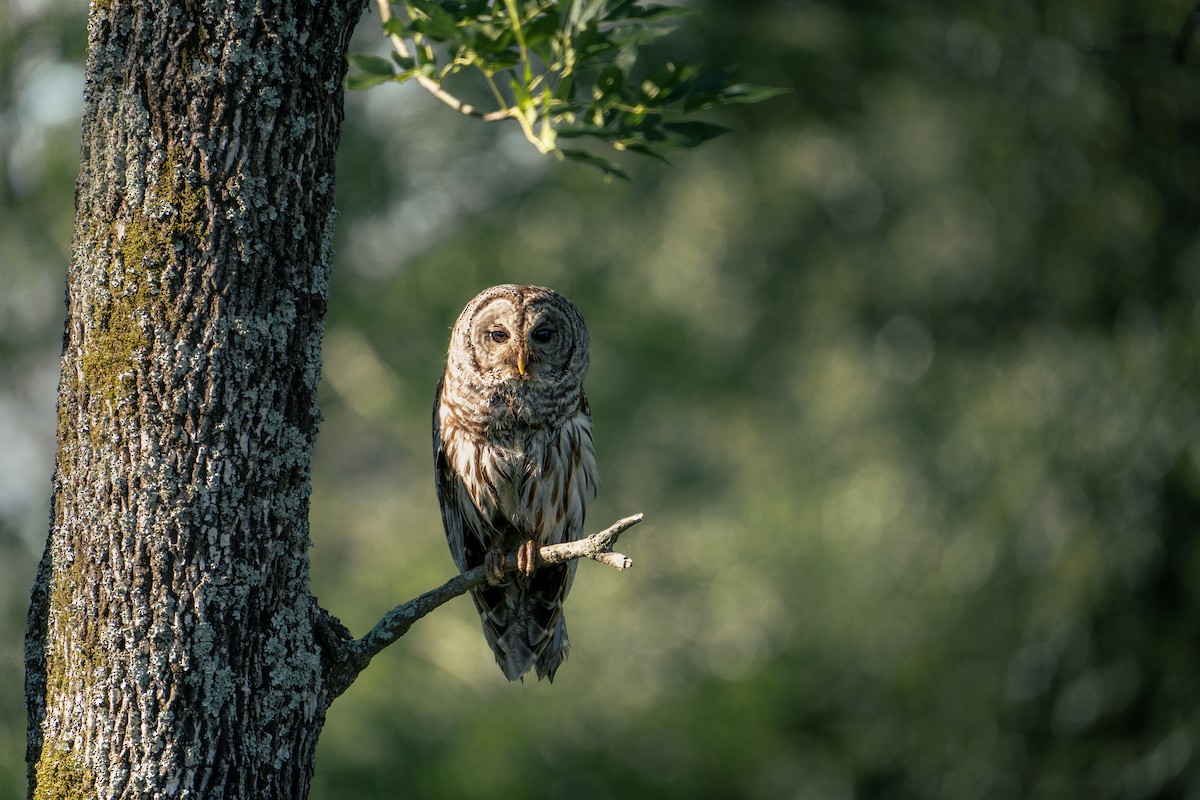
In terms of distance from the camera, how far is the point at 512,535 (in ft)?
11.3

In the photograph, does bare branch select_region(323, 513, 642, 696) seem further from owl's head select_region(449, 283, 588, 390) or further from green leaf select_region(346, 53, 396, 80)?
owl's head select_region(449, 283, 588, 390)

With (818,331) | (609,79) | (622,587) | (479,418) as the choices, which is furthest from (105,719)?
(622,587)

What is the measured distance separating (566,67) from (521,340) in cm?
123

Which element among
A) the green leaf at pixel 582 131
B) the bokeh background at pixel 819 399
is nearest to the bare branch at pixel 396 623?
the green leaf at pixel 582 131

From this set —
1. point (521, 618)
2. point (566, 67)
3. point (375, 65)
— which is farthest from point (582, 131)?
point (521, 618)

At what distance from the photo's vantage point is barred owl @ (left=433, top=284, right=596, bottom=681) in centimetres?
332

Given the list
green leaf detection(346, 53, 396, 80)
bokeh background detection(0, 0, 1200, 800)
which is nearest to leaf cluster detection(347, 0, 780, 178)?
green leaf detection(346, 53, 396, 80)

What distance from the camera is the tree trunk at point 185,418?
1864 millimetres

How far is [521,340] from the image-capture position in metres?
3.38

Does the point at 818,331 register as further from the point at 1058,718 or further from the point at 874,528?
the point at 1058,718

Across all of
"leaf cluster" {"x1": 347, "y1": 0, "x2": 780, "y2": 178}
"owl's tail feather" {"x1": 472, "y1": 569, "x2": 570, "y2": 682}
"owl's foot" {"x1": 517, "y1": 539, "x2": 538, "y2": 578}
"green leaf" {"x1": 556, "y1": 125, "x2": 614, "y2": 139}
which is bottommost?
"owl's tail feather" {"x1": 472, "y1": 569, "x2": 570, "y2": 682}

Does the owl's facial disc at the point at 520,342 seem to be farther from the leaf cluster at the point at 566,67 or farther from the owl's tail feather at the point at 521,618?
the leaf cluster at the point at 566,67

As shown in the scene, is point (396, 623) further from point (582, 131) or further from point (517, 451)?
point (517, 451)

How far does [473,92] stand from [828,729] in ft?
17.7
